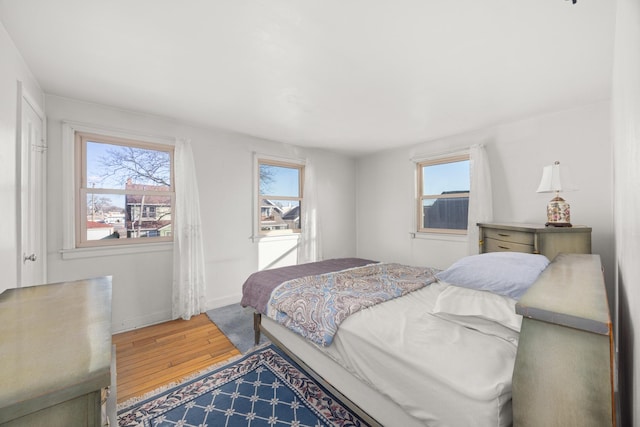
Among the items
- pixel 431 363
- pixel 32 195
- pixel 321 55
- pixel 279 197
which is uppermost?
pixel 321 55

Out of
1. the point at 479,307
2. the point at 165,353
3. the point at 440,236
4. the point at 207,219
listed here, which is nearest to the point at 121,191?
the point at 207,219

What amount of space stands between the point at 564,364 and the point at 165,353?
9.68 feet

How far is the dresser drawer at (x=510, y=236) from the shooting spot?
2.63 meters

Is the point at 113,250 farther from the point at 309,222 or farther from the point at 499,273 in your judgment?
the point at 499,273

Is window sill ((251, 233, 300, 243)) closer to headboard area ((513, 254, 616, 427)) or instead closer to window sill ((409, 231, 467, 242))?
window sill ((409, 231, 467, 242))

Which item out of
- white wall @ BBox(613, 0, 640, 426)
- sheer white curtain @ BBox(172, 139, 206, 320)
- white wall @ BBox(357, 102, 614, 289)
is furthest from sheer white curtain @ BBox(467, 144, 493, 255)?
sheer white curtain @ BBox(172, 139, 206, 320)

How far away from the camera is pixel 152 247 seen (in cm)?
321

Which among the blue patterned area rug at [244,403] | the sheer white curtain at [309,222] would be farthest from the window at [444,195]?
the blue patterned area rug at [244,403]

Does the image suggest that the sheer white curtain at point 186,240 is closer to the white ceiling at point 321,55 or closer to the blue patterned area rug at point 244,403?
the white ceiling at point 321,55

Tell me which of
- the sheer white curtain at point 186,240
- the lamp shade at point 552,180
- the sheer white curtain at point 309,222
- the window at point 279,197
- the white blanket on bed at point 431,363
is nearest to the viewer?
the white blanket on bed at point 431,363

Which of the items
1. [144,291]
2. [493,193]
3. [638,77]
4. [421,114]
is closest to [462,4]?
[638,77]

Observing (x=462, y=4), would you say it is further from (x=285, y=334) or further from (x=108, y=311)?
(x=285, y=334)

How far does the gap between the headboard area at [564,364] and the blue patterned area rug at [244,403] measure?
1.29 m

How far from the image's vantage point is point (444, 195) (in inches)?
162
